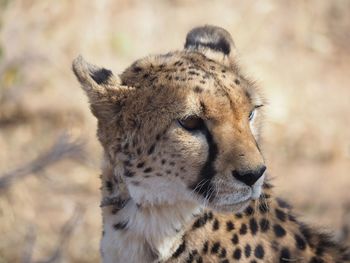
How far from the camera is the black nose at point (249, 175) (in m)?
3.14

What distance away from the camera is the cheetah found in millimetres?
3252

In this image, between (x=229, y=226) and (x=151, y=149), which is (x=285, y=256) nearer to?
(x=229, y=226)

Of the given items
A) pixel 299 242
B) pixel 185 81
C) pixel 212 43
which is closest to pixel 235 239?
pixel 299 242

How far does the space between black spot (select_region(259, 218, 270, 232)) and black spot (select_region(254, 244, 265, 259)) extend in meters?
0.07

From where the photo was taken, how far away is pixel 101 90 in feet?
11.3

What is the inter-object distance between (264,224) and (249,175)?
0.41 meters

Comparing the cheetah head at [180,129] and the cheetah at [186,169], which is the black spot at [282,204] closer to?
the cheetah at [186,169]

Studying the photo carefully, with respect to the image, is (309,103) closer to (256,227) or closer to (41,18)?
(41,18)

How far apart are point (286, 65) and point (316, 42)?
0.48 metres

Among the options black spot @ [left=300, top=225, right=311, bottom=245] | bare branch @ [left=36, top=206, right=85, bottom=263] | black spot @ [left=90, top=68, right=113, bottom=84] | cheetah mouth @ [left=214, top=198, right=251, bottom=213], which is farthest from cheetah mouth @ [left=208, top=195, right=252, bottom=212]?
bare branch @ [left=36, top=206, right=85, bottom=263]

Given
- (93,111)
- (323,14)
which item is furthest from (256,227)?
(323,14)

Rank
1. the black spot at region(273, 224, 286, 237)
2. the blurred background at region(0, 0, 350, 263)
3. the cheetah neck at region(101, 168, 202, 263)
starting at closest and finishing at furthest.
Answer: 1. the cheetah neck at region(101, 168, 202, 263)
2. the black spot at region(273, 224, 286, 237)
3. the blurred background at region(0, 0, 350, 263)

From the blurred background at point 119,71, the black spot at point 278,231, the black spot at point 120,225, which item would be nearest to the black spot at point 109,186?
the black spot at point 120,225

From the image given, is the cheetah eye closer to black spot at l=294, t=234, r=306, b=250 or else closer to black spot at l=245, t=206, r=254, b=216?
black spot at l=245, t=206, r=254, b=216
